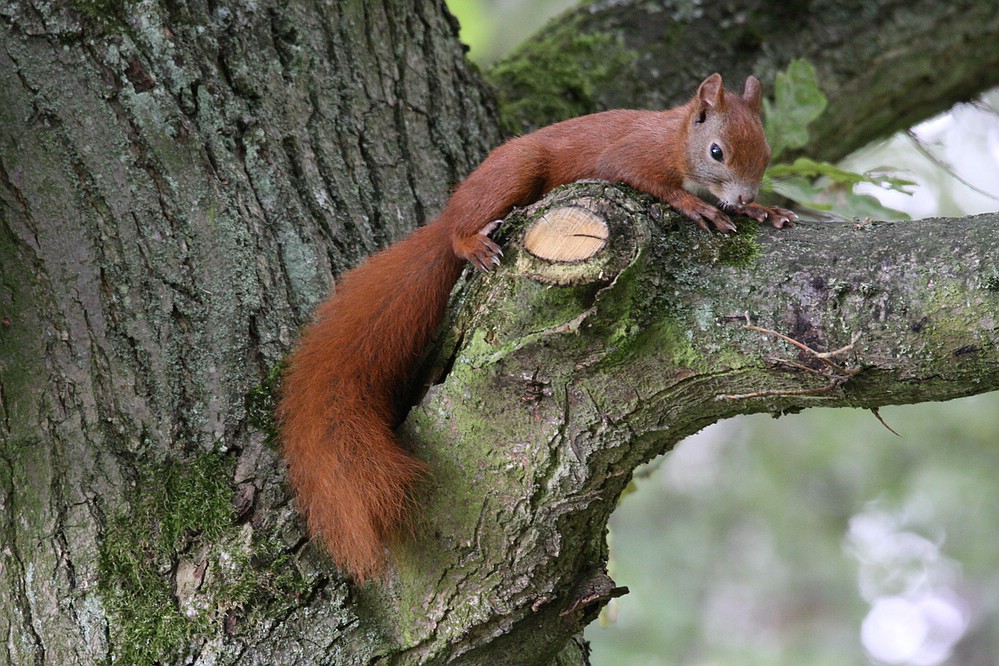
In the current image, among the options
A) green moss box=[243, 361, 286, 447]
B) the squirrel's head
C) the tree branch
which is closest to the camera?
the tree branch

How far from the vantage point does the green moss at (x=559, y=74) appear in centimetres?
234

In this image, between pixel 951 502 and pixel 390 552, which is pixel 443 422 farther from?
pixel 951 502

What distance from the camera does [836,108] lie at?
267 cm

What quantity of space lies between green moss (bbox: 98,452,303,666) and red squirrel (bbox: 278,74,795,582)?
0.35 ft

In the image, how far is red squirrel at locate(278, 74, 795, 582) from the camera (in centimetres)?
138

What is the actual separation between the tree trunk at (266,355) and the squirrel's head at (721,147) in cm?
50

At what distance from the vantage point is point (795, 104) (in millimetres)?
2170

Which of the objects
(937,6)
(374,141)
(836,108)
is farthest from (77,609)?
(937,6)

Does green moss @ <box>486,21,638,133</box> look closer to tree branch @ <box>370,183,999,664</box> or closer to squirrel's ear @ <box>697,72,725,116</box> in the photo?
squirrel's ear @ <box>697,72,725,116</box>

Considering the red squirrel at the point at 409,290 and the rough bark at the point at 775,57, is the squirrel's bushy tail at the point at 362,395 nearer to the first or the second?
the red squirrel at the point at 409,290

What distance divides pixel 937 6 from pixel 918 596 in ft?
14.6

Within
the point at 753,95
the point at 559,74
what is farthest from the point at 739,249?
the point at 559,74

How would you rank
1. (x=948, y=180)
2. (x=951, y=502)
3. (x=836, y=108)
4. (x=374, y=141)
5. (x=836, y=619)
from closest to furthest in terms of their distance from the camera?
A: (x=374, y=141), (x=836, y=108), (x=951, y=502), (x=948, y=180), (x=836, y=619)

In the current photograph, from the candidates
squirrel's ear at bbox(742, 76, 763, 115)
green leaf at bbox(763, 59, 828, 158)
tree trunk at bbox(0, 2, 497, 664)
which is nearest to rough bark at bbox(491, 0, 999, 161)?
green leaf at bbox(763, 59, 828, 158)
